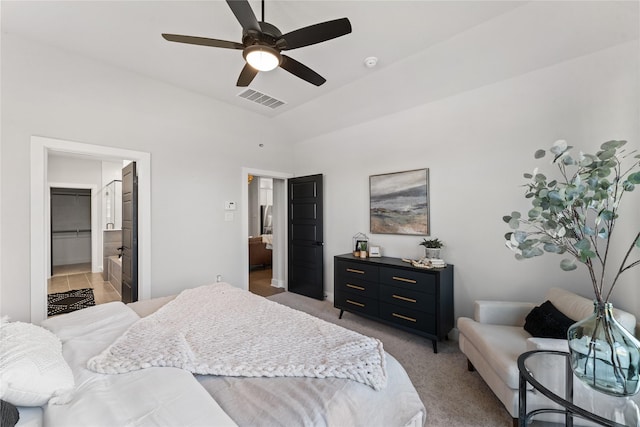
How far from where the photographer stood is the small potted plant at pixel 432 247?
2.93m

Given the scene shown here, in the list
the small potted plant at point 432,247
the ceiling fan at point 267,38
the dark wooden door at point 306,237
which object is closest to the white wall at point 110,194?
the dark wooden door at point 306,237

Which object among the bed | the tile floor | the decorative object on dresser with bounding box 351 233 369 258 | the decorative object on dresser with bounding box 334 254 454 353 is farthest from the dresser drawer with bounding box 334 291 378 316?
the tile floor

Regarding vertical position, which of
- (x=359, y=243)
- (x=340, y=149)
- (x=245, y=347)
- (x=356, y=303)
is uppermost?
(x=340, y=149)

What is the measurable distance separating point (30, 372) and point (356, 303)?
9.35ft

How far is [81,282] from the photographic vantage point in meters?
5.20

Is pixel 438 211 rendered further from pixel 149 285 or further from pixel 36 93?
pixel 36 93

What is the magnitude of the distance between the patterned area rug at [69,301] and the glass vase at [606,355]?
5413 millimetres

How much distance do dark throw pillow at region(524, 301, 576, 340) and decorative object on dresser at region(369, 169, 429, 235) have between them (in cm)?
131

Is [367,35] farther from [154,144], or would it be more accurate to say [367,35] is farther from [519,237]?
[154,144]

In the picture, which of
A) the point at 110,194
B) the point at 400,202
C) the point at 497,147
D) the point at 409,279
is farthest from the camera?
the point at 110,194

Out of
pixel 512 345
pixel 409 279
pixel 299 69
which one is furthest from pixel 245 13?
pixel 512 345

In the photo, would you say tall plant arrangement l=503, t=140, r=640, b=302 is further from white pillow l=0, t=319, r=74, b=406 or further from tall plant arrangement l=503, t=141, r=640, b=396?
white pillow l=0, t=319, r=74, b=406

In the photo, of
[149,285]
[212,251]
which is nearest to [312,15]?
[212,251]

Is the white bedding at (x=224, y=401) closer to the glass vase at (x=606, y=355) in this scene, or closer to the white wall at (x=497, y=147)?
the glass vase at (x=606, y=355)
